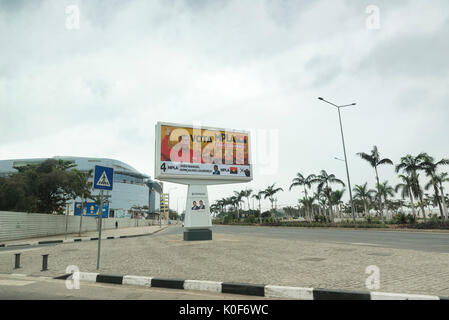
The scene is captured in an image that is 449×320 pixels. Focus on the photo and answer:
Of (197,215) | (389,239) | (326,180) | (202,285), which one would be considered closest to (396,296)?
(202,285)

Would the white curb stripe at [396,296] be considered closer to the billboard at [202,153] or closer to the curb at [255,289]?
the curb at [255,289]

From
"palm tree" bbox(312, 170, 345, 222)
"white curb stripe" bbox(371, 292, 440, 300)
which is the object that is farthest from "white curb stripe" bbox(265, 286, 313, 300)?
"palm tree" bbox(312, 170, 345, 222)

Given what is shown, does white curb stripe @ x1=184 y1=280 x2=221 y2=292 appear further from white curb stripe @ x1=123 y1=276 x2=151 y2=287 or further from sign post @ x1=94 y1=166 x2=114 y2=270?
sign post @ x1=94 y1=166 x2=114 y2=270

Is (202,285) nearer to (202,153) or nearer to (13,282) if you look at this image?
(13,282)

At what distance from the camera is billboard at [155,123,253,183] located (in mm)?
18062

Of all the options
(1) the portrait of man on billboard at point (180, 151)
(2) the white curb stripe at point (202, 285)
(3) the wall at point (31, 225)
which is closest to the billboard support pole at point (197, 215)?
(1) the portrait of man on billboard at point (180, 151)

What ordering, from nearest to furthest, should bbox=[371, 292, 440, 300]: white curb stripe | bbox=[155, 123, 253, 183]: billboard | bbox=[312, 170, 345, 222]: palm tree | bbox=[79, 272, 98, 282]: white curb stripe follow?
bbox=[371, 292, 440, 300]: white curb stripe, bbox=[79, 272, 98, 282]: white curb stripe, bbox=[155, 123, 253, 183]: billboard, bbox=[312, 170, 345, 222]: palm tree

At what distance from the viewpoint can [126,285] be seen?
6.26 metres

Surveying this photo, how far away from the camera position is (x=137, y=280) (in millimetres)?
6297

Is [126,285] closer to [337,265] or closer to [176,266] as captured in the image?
[176,266]

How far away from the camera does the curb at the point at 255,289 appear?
4578mm

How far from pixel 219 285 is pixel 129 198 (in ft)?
424

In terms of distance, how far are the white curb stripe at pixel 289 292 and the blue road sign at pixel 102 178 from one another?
5222mm
